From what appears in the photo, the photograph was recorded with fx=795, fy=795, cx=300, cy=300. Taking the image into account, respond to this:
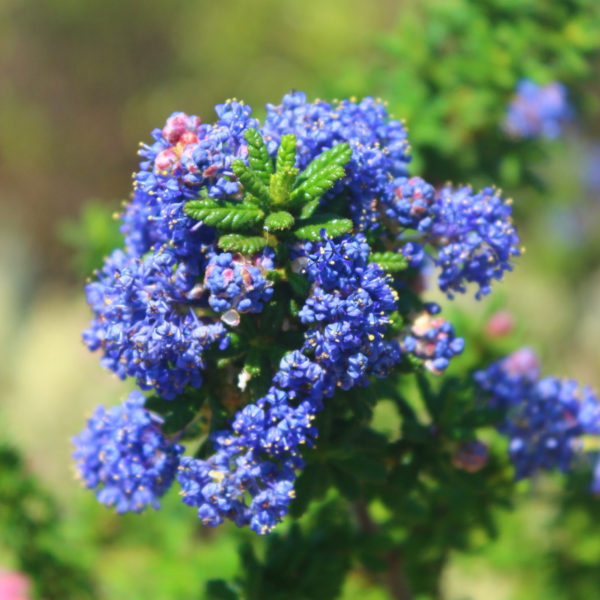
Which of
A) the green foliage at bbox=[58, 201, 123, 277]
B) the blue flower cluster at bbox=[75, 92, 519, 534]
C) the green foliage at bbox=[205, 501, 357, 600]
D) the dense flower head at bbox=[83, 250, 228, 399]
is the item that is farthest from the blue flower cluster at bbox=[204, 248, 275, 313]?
the green foliage at bbox=[58, 201, 123, 277]

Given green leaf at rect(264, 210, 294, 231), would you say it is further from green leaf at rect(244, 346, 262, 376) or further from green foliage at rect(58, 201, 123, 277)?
green foliage at rect(58, 201, 123, 277)

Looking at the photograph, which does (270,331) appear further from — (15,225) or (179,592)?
(15,225)

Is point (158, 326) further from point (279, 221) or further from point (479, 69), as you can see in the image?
point (479, 69)

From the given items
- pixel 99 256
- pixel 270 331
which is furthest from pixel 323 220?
pixel 99 256

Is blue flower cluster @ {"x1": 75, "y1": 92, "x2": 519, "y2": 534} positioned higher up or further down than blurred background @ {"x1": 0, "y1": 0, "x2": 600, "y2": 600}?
further down

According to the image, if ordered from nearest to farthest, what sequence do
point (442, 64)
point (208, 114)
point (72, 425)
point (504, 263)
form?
point (504, 263)
point (442, 64)
point (72, 425)
point (208, 114)

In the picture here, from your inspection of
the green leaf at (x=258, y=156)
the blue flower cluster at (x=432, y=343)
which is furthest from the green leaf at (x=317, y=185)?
the blue flower cluster at (x=432, y=343)

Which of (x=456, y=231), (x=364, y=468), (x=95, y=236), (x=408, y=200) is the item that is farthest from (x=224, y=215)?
(x=95, y=236)
